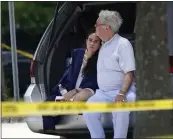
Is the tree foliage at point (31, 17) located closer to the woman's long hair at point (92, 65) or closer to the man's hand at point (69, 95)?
the woman's long hair at point (92, 65)

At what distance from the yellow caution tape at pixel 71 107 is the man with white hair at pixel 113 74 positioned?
17 centimetres

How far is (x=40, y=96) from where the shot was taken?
21.1 feet

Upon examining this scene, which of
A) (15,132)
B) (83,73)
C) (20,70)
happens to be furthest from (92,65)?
(15,132)

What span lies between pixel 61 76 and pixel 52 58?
0.22m

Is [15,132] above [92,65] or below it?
below

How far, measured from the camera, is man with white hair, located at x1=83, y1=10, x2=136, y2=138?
5594 millimetres

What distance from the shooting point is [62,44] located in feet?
22.0

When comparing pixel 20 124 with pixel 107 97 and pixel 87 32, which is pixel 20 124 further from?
pixel 107 97

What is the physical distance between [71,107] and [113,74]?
1.98 ft

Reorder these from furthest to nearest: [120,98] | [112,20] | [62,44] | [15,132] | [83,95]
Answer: [15,132] → [62,44] → [83,95] → [112,20] → [120,98]

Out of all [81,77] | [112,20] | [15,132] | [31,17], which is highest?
[31,17]

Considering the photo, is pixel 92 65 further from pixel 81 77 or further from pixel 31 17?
pixel 31 17

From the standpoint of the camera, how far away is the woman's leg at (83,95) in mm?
5949

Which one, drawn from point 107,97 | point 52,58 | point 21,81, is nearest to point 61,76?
point 52,58
